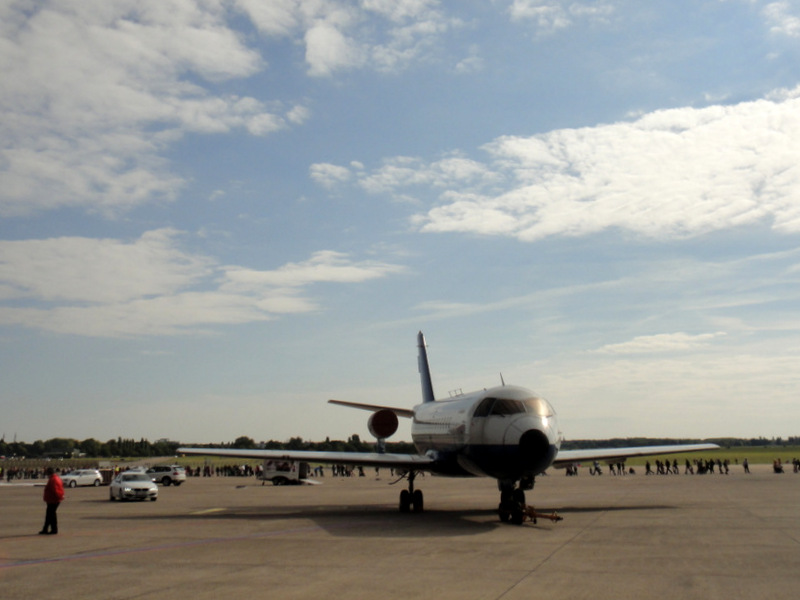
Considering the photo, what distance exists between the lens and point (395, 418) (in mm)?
29891

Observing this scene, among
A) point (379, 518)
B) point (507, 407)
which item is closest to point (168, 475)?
point (379, 518)

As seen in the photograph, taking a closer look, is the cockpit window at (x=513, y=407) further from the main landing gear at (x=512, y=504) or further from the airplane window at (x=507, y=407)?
the main landing gear at (x=512, y=504)

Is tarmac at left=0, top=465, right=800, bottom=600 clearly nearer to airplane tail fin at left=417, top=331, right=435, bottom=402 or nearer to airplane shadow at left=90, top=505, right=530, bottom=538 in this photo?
airplane shadow at left=90, top=505, right=530, bottom=538

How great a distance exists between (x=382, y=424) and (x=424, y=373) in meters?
8.62

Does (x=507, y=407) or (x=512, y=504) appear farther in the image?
(x=507, y=407)

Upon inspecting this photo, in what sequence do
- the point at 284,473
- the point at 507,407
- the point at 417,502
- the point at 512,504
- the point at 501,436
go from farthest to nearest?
the point at 284,473, the point at 417,502, the point at 507,407, the point at 512,504, the point at 501,436

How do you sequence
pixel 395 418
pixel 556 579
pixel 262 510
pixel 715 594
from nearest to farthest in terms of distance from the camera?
pixel 715 594 → pixel 556 579 → pixel 262 510 → pixel 395 418

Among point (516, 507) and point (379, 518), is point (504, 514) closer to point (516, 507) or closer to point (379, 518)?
point (516, 507)

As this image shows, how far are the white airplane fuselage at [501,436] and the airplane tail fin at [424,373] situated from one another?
47.7 ft

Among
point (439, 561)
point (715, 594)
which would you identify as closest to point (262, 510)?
point (439, 561)

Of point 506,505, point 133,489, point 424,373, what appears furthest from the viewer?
point 424,373

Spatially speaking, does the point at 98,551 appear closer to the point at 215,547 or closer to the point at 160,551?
the point at 160,551

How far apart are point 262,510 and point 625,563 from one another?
56.6ft

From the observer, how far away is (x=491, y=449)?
18.8 metres
